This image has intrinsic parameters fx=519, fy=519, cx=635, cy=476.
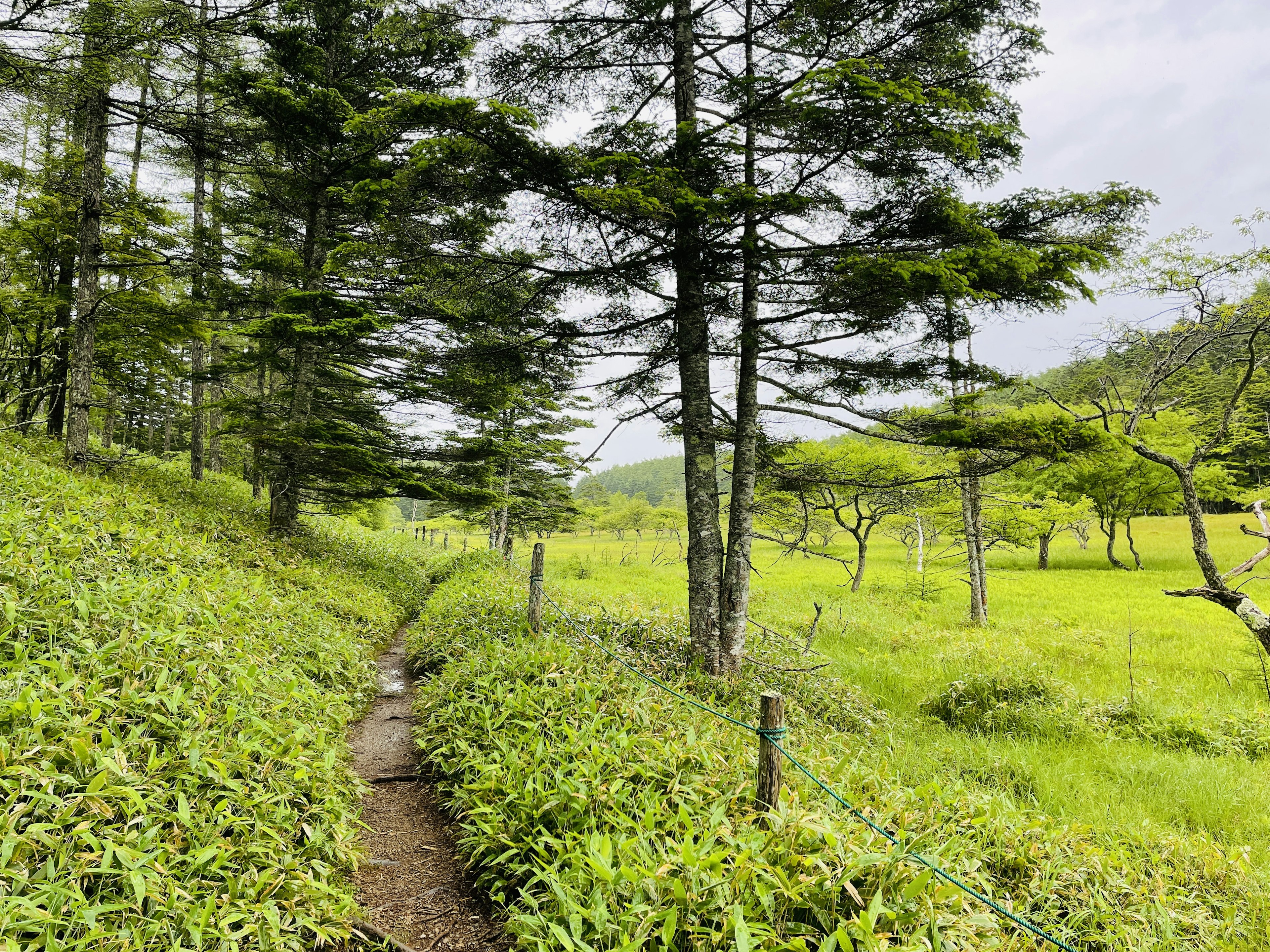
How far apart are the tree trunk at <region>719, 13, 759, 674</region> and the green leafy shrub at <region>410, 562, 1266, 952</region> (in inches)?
54.4

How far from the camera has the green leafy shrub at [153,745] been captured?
2406 millimetres

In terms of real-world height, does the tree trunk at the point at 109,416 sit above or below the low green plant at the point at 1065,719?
above

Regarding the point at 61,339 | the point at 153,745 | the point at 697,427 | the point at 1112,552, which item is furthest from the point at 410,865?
the point at 1112,552

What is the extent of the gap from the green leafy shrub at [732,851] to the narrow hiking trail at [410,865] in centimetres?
17

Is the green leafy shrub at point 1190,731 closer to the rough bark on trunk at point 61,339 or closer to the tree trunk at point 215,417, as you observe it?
the rough bark on trunk at point 61,339

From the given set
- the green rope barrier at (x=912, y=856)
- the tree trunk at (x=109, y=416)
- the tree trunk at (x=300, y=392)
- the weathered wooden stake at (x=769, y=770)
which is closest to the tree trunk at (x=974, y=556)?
the green rope barrier at (x=912, y=856)

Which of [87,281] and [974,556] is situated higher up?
[87,281]

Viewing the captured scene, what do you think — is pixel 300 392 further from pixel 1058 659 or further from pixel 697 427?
pixel 1058 659

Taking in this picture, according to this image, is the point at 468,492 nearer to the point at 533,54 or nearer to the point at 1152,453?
the point at 533,54

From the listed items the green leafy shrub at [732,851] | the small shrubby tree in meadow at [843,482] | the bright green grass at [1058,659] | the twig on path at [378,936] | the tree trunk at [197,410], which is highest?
the tree trunk at [197,410]

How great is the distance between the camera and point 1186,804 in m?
4.97

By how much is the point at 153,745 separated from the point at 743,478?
579cm

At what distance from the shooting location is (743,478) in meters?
6.66

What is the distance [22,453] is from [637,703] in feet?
29.4
